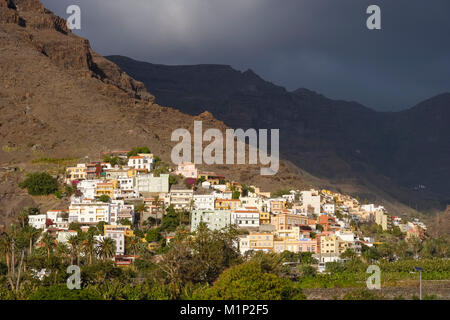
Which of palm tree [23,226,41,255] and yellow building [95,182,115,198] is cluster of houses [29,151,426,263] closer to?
yellow building [95,182,115,198]

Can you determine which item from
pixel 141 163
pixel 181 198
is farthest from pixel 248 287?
pixel 141 163

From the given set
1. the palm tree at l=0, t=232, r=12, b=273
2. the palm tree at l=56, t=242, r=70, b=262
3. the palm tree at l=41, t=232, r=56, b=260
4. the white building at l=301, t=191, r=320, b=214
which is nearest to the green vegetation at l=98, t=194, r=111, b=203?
the palm tree at l=41, t=232, r=56, b=260

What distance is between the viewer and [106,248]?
102 m

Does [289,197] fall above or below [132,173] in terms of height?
below

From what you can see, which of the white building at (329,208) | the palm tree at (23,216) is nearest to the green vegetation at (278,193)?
the white building at (329,208)

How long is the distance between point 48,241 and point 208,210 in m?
26.0

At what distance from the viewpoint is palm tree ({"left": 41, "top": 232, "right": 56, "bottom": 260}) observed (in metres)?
104

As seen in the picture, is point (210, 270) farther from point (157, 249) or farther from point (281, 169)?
point (281, 169)

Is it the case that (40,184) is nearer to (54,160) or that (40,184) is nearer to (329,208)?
(54,160)

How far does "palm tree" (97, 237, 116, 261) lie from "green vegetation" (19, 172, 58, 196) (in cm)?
3625

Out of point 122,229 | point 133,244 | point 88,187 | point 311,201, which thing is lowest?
point 133,244

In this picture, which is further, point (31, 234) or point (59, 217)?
point (59, 217)
